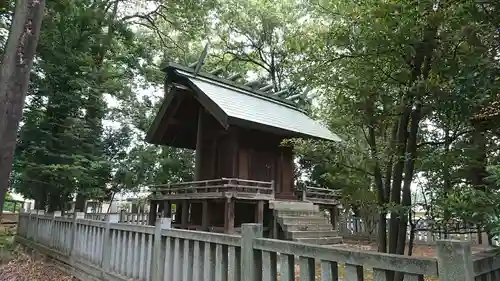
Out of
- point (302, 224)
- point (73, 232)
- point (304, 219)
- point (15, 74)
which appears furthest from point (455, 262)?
point (304, 219)

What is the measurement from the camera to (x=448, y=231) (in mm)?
3031

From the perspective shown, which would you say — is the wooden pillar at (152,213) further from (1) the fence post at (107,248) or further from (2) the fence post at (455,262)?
(2) the fence post at (455,262)

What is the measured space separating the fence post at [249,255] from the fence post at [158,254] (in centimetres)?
146

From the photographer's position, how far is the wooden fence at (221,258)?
181 centimetres

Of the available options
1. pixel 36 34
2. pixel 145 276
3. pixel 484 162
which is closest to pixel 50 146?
pixel 36 34

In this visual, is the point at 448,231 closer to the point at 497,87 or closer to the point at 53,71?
the point at 497,87

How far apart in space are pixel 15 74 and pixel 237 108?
6.43m

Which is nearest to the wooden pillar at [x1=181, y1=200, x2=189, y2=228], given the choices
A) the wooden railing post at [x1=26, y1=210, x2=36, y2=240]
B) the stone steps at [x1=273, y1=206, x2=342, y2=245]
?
the stone steps at [x1=273, y1=206, x2=342, y2=245]

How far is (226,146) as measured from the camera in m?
12.0

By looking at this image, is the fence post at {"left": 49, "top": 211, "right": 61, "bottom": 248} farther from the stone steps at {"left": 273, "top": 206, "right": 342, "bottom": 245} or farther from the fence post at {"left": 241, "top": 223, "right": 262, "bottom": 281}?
the fence post at {"left": 241, "top": 223, "right": 262, "bottom": 281}

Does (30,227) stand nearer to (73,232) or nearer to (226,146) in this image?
(73,232)

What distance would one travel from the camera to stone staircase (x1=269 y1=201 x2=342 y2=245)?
9641 mm

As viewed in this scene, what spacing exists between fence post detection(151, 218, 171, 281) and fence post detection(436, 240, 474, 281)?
3.12m

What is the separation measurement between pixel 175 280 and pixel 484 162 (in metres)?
3.26
